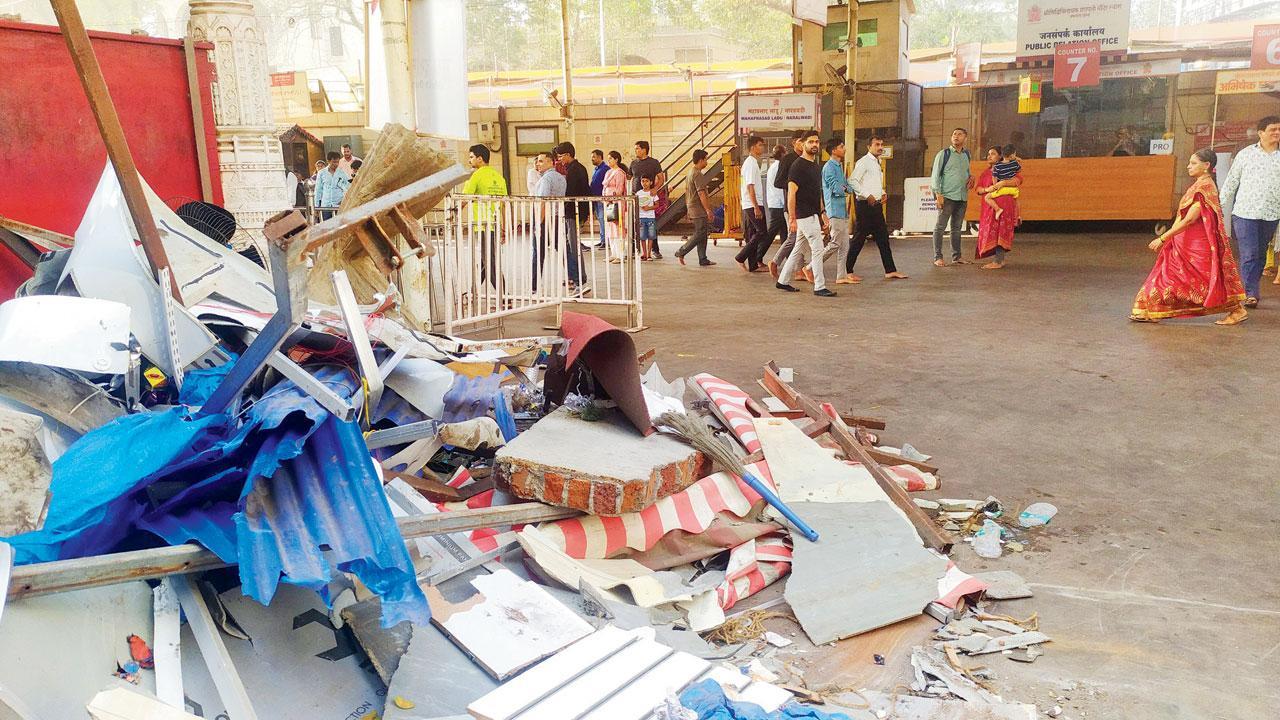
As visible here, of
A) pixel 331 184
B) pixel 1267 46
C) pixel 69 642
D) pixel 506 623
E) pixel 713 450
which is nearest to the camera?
pixel 69 642

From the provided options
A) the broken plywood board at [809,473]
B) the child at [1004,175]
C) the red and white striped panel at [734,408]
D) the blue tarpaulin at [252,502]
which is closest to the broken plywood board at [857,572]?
the broken plywood board at [809,473]

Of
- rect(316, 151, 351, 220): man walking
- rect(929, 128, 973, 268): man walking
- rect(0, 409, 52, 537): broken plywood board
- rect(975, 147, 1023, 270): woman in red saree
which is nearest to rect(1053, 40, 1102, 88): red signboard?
rect(975, 147, 1023, 270): woman in red saree

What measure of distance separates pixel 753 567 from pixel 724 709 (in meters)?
1.24

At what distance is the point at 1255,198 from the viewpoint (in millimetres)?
9344

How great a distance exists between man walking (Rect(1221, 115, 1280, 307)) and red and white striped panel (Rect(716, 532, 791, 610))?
7.71 m

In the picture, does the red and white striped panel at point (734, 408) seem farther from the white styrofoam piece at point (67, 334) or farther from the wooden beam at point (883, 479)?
the white styrofoam piece at point (67, 334)

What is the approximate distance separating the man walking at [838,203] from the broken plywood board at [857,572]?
799 cm

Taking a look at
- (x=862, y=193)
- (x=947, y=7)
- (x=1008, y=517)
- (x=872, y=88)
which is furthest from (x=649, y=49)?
(x=1008, y=517)

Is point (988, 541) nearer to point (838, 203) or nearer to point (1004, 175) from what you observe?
point (838, 203)

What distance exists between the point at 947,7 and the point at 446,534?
43.2 meters

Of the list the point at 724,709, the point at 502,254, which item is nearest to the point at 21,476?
the point at 724,709

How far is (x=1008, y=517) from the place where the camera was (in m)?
4.56

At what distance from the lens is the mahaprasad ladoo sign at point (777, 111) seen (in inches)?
664

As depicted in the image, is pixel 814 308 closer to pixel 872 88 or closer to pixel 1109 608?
pixel 1109 608
